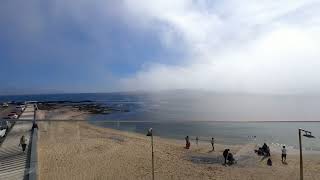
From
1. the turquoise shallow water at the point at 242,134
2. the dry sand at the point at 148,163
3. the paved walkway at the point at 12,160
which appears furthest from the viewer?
the turquoise shallow water at the point at 242,134

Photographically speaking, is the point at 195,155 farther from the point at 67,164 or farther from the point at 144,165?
the point at 67,164

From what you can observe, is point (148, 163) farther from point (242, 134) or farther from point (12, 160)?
point (242, 134)

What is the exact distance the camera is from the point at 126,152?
2548cm

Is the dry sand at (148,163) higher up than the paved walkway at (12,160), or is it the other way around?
the paved walkway at (12,160)

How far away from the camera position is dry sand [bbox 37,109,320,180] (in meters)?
18.8

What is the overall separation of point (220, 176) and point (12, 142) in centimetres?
1391

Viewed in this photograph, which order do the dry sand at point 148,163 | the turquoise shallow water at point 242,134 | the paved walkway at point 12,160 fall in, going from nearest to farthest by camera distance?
the paved walkway at point 12,160 → the dry sand at point 148,163 → the turquoise shallow water at point 242,134

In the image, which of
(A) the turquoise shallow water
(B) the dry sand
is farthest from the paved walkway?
(A) the turquoise shallow water

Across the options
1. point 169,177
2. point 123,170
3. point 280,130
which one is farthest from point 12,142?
point 280,130

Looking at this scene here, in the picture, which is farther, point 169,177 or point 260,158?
point 260,158

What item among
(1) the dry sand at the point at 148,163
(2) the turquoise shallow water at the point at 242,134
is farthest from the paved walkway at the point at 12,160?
(2) the turquoise shallow water at the point at 242,134

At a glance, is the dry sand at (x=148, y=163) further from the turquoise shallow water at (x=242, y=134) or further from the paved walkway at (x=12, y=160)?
the turquoise shallow water at (x=242, y=134)

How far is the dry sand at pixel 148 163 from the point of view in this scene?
18828 millimetres

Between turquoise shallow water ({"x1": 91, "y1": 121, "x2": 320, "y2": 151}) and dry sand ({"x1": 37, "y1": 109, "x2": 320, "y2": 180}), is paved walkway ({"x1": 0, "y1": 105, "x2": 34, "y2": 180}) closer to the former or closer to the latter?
dry sand ({"x1": 37, "y1": 109, "x2": 320, "y2": 180})
